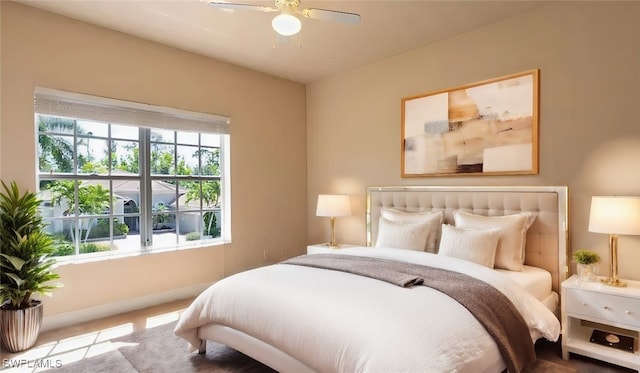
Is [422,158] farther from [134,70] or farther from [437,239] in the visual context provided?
[134,70]

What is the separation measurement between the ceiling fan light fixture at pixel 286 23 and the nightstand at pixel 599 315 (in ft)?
8.71

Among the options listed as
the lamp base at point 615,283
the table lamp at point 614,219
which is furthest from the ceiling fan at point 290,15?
the lamp base at point 615,283

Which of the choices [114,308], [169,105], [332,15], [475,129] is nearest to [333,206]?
[475,129]

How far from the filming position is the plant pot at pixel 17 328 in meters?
2.71

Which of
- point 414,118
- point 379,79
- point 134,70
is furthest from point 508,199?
point 134,70

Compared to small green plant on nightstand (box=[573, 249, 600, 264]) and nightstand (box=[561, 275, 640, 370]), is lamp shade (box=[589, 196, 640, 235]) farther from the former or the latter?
nightstand (box=[561, 275, 640, 370])

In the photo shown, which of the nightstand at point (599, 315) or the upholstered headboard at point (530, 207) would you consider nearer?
the nightstand at point (599, 315)

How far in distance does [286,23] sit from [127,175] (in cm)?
247

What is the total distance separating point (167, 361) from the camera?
261cm

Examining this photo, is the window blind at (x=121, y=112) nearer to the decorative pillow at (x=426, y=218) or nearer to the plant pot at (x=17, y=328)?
the plant pot at (x=17, y=328)

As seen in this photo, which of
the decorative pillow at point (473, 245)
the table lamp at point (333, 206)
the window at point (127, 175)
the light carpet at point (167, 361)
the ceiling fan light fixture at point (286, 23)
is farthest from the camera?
the table lamp at point (333, 206)

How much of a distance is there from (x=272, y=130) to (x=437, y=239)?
2.58m

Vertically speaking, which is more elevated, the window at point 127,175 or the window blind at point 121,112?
the window blind at point 121,112

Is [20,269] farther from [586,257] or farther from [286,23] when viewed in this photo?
[586,257]
